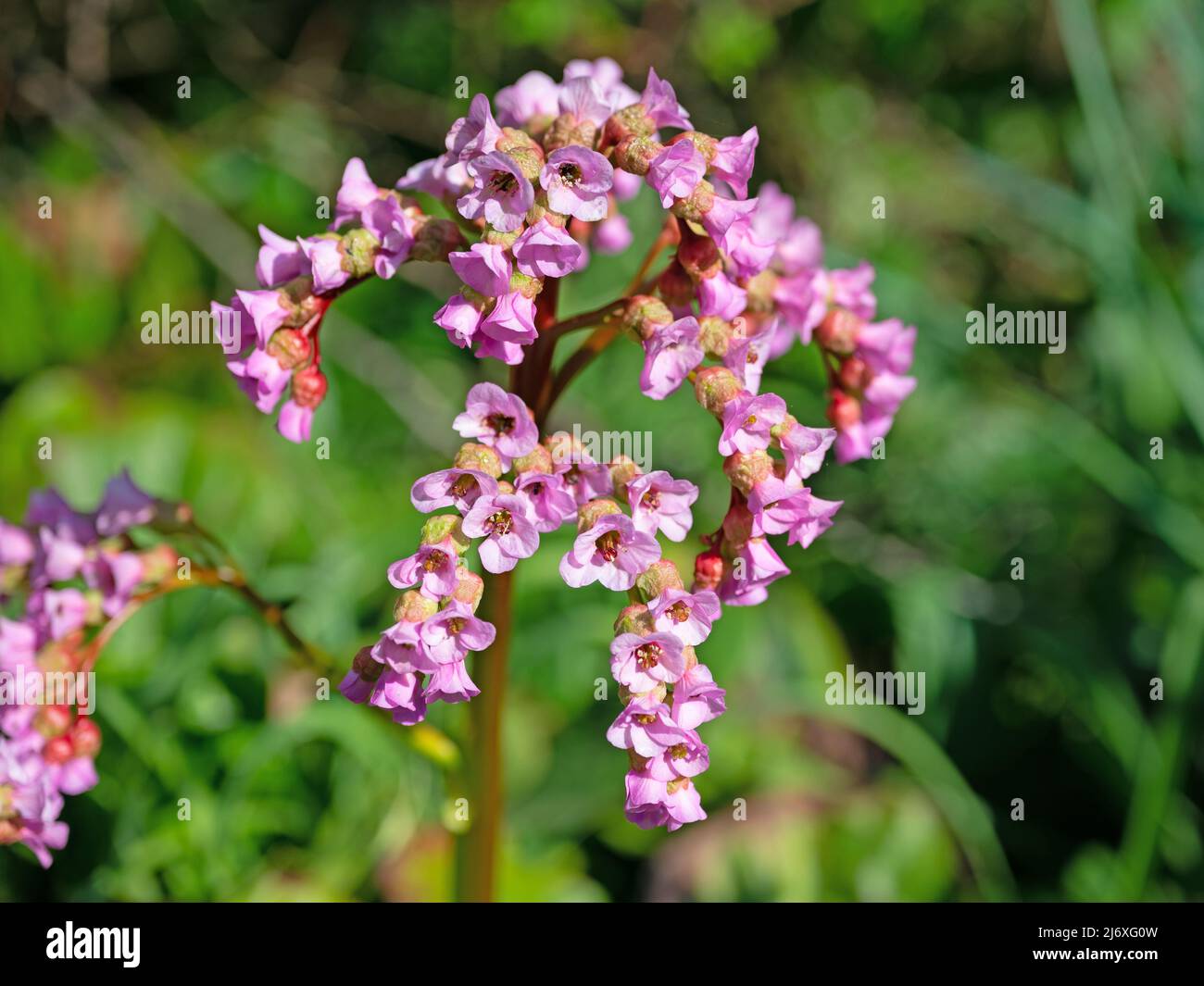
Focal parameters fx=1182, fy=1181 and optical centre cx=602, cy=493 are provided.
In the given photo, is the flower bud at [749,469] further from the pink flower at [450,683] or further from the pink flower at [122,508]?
the pink flower at [122,508]

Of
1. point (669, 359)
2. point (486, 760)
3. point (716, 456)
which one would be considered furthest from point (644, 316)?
point (716, 456)

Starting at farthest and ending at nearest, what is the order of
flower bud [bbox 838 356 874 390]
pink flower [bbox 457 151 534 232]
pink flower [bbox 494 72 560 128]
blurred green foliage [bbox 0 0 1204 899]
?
blurred green foliage [bbox 0 0 1204 899]
flower bud [bbox 838 356 874 390]
pink flower [bbox 494 72 560 128]
pink flower [bbox 457 151 534 232]

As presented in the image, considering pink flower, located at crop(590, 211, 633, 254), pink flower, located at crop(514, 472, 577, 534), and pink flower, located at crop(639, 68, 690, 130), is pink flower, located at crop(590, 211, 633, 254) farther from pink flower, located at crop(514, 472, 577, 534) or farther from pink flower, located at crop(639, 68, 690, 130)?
pink flower, located at crop(514, 472, 577, 534)

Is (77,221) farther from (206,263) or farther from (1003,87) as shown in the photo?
(1003,87)

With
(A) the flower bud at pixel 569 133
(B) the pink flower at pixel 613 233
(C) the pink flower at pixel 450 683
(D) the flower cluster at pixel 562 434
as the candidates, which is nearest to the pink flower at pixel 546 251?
(D) the flower cluster at pixel 562 434

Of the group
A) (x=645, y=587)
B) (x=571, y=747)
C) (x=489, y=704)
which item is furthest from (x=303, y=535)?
(x=645, y=587)

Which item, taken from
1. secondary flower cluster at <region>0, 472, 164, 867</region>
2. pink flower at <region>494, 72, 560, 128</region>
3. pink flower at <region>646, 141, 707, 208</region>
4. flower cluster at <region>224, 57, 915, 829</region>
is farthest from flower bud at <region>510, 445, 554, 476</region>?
secondary flower cluster at <region>0, 472, 164, 867</region>
